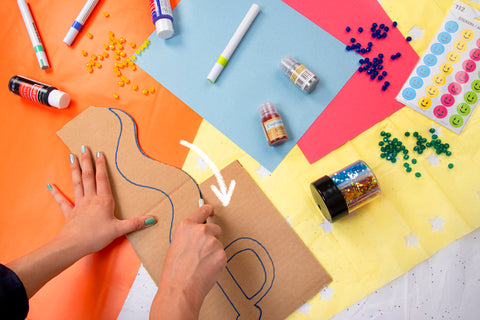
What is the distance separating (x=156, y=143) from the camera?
2.62 ft

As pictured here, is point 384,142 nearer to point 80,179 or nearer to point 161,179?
point 161,179

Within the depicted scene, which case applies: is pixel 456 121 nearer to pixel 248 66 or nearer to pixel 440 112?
pixel 440 112

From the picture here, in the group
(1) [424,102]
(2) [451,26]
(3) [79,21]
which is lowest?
(3) [79,21]

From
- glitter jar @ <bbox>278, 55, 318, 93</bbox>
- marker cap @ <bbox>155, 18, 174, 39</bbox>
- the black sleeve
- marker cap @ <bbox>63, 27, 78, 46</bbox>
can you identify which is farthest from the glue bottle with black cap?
glitter jar @ <bbox>278, 55, 318, 93</bbox>

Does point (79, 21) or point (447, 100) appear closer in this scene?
point (447, 100)

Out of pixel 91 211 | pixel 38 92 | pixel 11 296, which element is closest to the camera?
pixel 11 296

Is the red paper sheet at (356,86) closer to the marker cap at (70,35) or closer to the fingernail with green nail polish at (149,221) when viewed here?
the fingernail with green nail polish at (149,221)

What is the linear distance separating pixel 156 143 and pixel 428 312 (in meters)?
0.78

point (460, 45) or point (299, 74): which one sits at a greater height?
point (460, 45)

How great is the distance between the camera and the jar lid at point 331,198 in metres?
0.64

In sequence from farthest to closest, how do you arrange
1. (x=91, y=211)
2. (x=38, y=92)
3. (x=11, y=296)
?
1. (x=38, y=92)
2. (x=91, y=211)
3. (x=11, y=296)

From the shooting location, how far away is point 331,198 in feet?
2.09

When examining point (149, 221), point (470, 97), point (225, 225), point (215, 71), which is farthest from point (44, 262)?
point (470, 97)

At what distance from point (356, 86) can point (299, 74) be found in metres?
0.16
